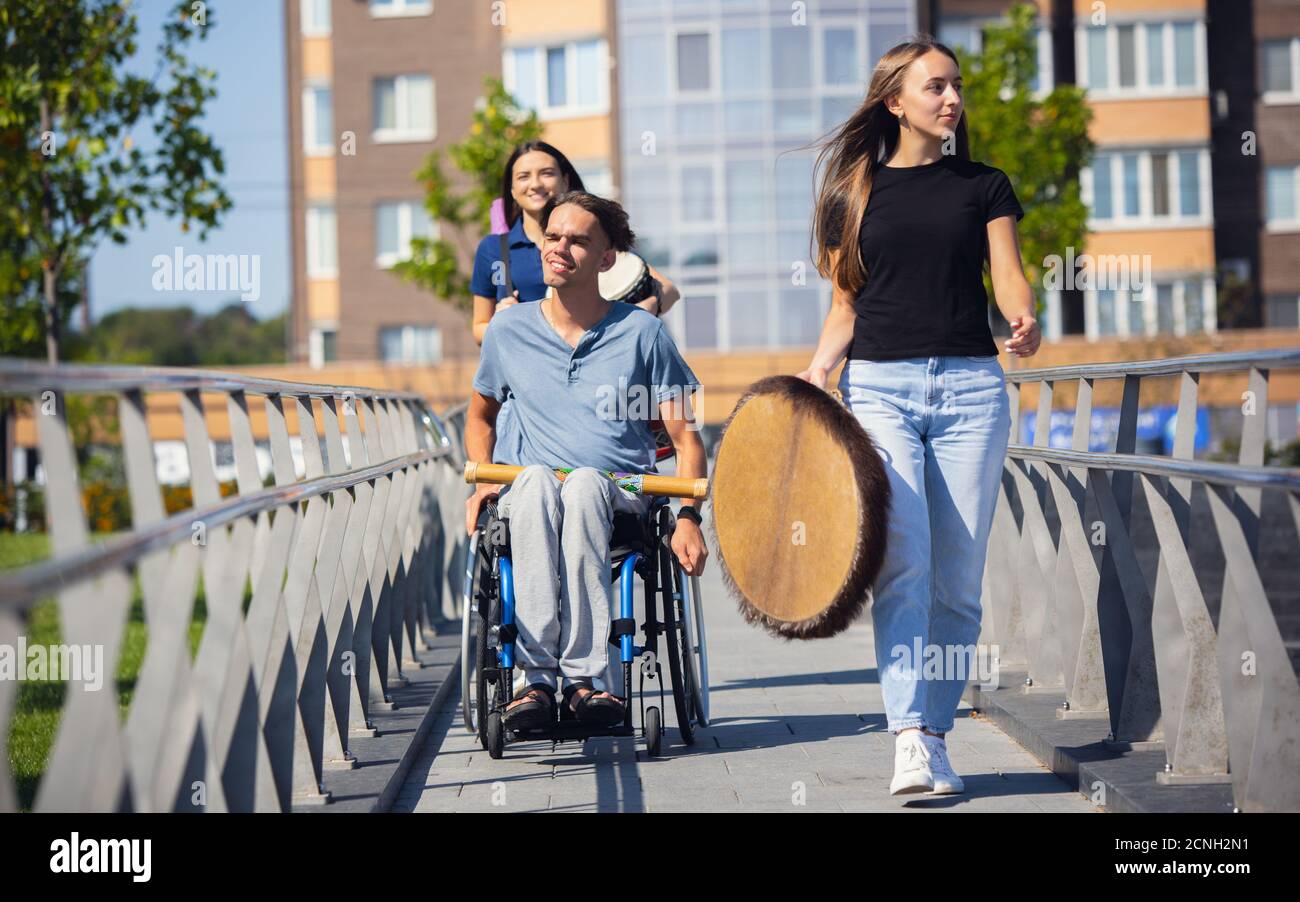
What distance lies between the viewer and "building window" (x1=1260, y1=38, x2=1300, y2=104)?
45.7 m

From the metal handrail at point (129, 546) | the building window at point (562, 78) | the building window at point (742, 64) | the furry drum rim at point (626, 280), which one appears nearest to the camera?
the metal handrail at point (129, 546)

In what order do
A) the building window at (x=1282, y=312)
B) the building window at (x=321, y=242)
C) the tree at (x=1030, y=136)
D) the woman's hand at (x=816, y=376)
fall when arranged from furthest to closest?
the building window at (x=321, y=242) < the building window at (x=1282, y=312) < the tree at (x=1030, y=136) < the woman's hand at (x=816, y=376)

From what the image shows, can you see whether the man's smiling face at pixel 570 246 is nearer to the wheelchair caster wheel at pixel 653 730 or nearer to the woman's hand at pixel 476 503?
the woman's hand at pixel 476 503

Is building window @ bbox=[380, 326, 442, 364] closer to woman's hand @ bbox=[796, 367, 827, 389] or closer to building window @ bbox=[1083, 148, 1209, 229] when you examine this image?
building window @ bbox=[1083, 148, 1209, 229]

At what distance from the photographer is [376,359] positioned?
1804 inches

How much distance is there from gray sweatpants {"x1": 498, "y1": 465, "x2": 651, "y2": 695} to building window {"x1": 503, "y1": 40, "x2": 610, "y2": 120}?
123 ft

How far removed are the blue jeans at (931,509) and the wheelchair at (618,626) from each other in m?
0.99

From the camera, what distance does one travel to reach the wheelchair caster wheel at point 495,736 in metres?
6.43

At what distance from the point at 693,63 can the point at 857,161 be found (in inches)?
1394

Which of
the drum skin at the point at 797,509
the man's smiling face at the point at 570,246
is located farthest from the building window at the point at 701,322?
the drum skin at the point at 797,509

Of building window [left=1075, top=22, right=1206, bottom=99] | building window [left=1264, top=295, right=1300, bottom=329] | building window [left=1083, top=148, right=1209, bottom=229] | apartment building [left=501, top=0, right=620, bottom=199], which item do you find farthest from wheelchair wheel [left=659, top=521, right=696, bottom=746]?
building window [left=1264, top=295, right=1300, bottom=329]
